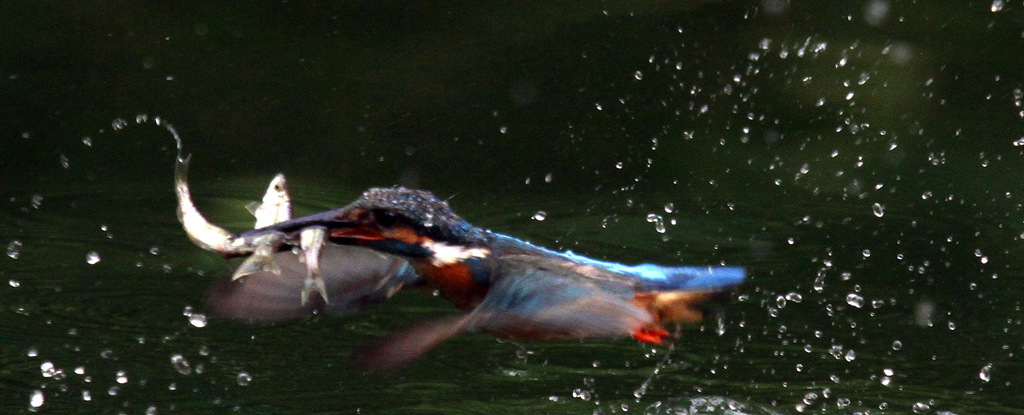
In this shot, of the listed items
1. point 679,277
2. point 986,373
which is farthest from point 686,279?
point 986,373

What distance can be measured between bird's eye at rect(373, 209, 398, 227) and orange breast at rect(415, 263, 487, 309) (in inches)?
4.5

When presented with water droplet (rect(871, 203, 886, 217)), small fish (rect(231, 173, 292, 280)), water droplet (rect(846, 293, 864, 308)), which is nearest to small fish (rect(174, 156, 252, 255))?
small fish (rect(231, 173, 292, 280))

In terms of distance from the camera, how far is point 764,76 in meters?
5.02

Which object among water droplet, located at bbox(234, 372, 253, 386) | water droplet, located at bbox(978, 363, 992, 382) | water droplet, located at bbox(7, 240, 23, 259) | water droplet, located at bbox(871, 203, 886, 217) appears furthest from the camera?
water droplet, located at bbox(871, 203, 886, 217)

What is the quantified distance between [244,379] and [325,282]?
1.10ft

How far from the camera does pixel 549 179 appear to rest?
4277mm

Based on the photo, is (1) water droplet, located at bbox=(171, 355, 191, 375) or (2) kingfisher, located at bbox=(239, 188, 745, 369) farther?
(1) water droplet, located at bbox=(171, 355, 191, 375)

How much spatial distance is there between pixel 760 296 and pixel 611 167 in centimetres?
139

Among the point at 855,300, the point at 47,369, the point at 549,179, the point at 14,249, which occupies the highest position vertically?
the point at 549,179

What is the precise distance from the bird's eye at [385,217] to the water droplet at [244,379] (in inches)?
22.1

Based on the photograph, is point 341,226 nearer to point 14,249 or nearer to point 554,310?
point 554,310

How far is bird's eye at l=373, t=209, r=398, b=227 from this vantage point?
6.57 ft

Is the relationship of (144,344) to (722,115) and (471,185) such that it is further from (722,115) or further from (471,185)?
(722,115)

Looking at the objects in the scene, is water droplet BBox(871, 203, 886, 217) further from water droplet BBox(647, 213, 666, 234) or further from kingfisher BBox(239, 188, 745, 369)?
kingfisher BBox(239, 188, 745, 369)
